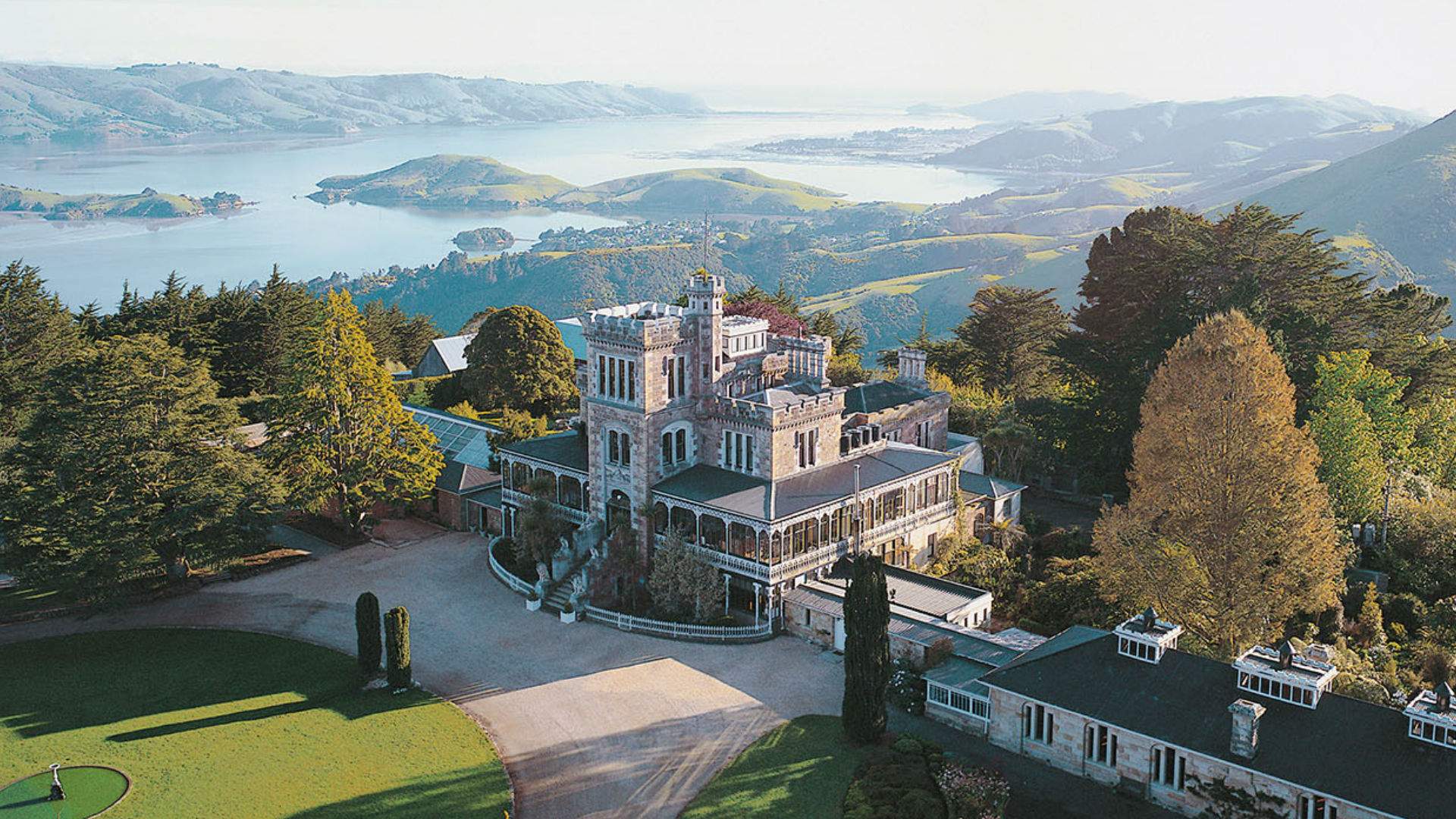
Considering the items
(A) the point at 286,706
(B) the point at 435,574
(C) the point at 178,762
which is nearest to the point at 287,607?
(B) the point at 435,574

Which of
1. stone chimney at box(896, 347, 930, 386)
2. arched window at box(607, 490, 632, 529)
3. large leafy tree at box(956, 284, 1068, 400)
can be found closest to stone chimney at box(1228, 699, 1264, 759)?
arched window at box(607, 490, 632, 529)

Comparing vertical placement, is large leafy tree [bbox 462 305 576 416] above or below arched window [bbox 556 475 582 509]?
above

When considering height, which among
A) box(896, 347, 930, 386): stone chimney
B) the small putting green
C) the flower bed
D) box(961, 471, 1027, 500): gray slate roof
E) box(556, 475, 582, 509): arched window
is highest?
box(896, 347, 930, 386): stone chimney

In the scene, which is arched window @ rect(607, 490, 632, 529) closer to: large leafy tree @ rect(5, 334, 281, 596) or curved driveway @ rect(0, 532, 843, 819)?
curved driveway @ rect(0, 532, 843, 819)

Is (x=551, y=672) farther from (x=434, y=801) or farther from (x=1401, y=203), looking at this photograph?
(x=1401, y=203)

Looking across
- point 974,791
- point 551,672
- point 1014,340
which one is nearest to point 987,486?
point 1014,340

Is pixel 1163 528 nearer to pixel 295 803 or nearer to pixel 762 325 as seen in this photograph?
pixel 762 325
